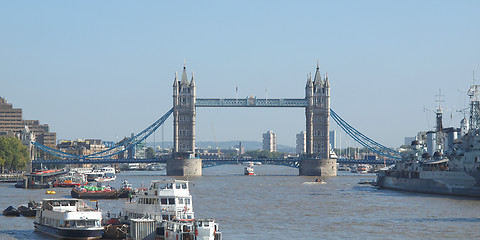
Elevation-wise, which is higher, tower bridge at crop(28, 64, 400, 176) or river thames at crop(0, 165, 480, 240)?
tower bridge at crop(28, 64, 400, 176)

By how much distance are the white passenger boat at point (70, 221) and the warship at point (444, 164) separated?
51229 mm

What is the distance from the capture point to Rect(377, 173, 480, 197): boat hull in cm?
8956

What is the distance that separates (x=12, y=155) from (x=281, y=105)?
181ft

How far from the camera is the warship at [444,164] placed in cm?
9031

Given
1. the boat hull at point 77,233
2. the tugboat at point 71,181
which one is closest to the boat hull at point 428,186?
the tugboat at point 71,181

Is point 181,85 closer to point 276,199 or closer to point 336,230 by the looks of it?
point 276,199

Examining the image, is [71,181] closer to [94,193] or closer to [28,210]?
[94,193]

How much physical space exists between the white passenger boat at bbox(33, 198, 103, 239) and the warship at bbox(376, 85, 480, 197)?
51.2 m

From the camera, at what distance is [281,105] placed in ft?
559

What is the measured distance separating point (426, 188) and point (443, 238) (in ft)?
157

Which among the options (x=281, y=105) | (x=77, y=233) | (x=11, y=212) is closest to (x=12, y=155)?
(x=281, y=105)

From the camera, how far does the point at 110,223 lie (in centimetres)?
5134

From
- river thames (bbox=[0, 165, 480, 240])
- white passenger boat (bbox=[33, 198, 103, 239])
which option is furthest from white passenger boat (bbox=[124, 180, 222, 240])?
river thames (bbox=[0, 165, 480, 240])

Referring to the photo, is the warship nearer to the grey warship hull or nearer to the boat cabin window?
the grey warship hull
